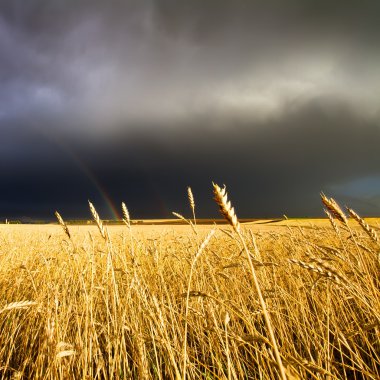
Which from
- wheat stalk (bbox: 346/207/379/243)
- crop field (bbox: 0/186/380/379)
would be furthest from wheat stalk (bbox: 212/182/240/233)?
wheat stalk (bbox: 346/207/379/243)

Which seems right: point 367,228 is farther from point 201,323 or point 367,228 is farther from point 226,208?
point 201,323

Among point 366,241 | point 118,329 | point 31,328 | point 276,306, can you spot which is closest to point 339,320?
point 276,306

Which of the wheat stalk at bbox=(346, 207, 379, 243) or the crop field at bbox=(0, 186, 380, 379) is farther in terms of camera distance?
the wheat stalk at bbox=(346, 207, 379, 243)

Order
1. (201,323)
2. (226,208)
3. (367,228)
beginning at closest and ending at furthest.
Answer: (226,208) < (367,228) < (201,323)

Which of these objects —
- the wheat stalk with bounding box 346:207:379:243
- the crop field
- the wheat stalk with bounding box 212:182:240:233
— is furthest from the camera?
the wheat stalk with bounding box 346:207:379:243

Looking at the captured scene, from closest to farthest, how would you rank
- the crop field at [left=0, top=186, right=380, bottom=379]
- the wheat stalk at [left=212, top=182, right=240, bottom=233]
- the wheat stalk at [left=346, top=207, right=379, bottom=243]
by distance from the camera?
1. the wheat stalk at [left=212, top=182, right=240, bottom=233]
2. the crop field at [left=0, top=186, right=380, bottom=379]
3. the wheat stalk at [left=346, top=207, right=379, bottom=243]

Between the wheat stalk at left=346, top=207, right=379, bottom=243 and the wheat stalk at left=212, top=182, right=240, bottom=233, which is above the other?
the wheat stalk at left=346, top=207, right=379, bottom=243

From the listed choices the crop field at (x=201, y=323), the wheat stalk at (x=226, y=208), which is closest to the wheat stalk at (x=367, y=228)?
the crop field at (x=201, y=323)

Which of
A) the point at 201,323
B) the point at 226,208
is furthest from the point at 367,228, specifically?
the point at 201,323

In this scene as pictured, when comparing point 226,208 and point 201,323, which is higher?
point 201,323

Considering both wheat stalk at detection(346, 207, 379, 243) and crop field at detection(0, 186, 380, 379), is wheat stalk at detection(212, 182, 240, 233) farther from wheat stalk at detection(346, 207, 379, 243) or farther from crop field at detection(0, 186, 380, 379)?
wheat stalk at detection(346, 207, 379, 243)

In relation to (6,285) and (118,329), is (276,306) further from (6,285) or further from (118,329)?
(6,285)

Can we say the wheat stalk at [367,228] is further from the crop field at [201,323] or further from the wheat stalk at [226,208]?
the wheat stalk at [226,208]

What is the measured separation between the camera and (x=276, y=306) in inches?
118
